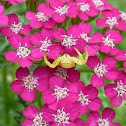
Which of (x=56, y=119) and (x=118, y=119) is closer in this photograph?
(x=56, y=119)

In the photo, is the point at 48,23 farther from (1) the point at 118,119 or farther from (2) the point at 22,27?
(1) the point at 118,119

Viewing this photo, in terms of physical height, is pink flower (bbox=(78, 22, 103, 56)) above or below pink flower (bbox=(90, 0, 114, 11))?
below

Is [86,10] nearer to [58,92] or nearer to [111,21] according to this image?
[111,21]

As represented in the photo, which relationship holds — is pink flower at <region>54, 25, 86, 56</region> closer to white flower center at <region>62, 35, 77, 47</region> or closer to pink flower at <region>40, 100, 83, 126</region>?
white flower center at <region>62, 35, 77, 47</region>

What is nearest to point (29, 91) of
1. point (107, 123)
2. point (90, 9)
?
point (107, 123)

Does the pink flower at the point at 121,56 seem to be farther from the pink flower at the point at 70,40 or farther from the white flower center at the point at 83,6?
the white flower center at the point at 83,6

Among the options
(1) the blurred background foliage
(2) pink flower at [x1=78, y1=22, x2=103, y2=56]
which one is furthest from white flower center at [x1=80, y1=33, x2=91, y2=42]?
(1) the blurred background foliage
